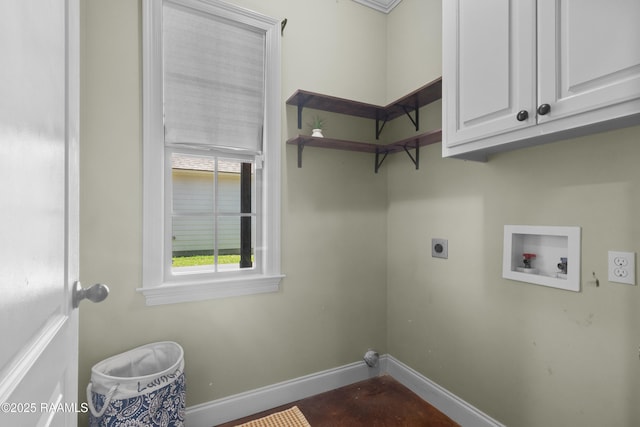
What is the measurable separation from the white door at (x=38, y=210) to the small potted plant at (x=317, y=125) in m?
1.32

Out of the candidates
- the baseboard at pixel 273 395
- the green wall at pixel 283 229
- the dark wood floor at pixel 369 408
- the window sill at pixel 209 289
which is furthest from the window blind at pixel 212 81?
the dark wood floor at pixel 369 408

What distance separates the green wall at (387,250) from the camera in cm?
129

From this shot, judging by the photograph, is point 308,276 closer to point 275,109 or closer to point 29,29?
point 275,109

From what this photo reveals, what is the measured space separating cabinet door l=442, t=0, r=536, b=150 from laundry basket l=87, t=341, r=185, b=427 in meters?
1.77

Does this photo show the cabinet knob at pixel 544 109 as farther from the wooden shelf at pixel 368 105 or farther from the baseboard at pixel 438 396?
the baseboard at pixel 438 396

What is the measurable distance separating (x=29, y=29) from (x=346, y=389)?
92.6 inches

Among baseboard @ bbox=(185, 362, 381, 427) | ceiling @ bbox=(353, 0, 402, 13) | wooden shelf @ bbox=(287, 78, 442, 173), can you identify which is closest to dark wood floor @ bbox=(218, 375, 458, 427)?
baseboard @ bbox=(185, 362, 381, 427)

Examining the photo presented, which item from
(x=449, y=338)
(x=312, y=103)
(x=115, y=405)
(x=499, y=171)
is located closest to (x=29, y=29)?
(x=115, y=405)

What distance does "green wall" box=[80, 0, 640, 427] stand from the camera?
1.29 m

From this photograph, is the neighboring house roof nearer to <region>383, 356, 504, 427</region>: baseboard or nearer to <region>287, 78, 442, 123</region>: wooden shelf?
<region>287, 78, 442, 123</region>: wooden shelf

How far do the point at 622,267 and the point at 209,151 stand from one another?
2047 mm

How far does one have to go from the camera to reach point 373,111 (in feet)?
7.32

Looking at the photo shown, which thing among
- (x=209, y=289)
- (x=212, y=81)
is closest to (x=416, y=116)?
(x=212, y=81)

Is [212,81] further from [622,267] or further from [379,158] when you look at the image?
[622,267]
